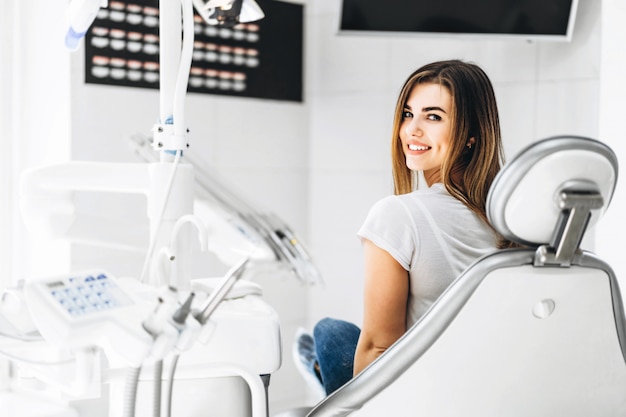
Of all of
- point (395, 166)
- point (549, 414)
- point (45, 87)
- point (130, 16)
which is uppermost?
point (130, 16)

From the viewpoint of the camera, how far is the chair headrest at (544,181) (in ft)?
4.14

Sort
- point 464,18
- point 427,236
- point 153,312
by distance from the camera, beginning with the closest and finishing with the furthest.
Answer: point 153,312, point 427,236, point 464,18

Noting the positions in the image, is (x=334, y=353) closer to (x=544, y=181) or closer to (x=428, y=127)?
(x=428, y=127)

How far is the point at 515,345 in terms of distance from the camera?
1.38 m

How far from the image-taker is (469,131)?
172 cm

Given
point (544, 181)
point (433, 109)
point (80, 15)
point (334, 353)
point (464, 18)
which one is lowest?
point (334, 353)

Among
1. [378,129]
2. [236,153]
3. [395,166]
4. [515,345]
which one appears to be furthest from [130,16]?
[515,345]

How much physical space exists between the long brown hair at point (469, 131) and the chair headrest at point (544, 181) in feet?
1.23

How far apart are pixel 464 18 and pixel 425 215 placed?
4.91 ft

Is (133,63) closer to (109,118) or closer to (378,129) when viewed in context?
(109,118)

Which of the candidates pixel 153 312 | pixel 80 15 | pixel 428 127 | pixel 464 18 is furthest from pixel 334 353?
pixel 464 18

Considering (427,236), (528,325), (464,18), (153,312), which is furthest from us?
(464,18)

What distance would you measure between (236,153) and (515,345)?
7.01ft

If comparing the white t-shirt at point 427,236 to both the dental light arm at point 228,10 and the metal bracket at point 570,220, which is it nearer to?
the metal bracket at point 570,220
